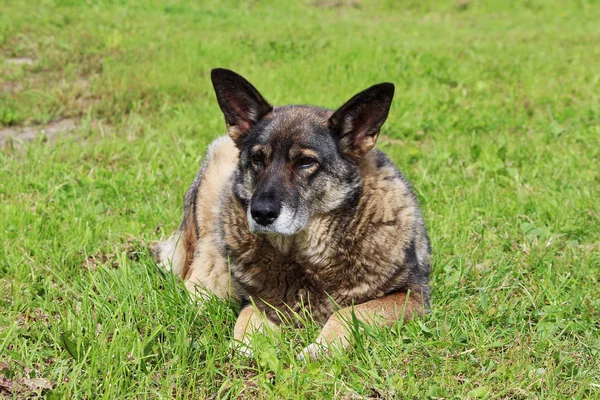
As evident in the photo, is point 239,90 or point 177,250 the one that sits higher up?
point 239,90

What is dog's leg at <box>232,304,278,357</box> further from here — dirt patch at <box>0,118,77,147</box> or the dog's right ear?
dirt patch at <box>0,118,77,147</box>

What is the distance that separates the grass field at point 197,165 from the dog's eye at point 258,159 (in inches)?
33.7

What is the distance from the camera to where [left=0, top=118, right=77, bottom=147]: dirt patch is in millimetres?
6770

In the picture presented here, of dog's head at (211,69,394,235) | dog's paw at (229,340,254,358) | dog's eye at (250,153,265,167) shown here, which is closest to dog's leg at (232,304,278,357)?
dog's paw at (229,340,254,358)

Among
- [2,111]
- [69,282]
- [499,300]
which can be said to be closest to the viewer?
[499,300]

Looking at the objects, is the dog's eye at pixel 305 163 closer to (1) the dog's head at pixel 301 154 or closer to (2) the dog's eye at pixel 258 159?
(1) the dog's head at pixel 301 154

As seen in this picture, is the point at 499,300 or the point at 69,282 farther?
the point at 69,282

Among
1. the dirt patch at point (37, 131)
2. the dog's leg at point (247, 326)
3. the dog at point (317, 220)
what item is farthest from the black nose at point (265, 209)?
the dirt patch at point (37, 131)

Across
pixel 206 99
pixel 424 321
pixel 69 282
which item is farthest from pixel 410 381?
pixel 206 99

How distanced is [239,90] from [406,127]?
12.1ft

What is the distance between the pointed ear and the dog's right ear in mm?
486

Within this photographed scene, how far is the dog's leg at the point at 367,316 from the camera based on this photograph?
326 cm

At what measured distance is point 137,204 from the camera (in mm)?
5293

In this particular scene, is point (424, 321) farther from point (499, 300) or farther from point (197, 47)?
point (197, 47)
